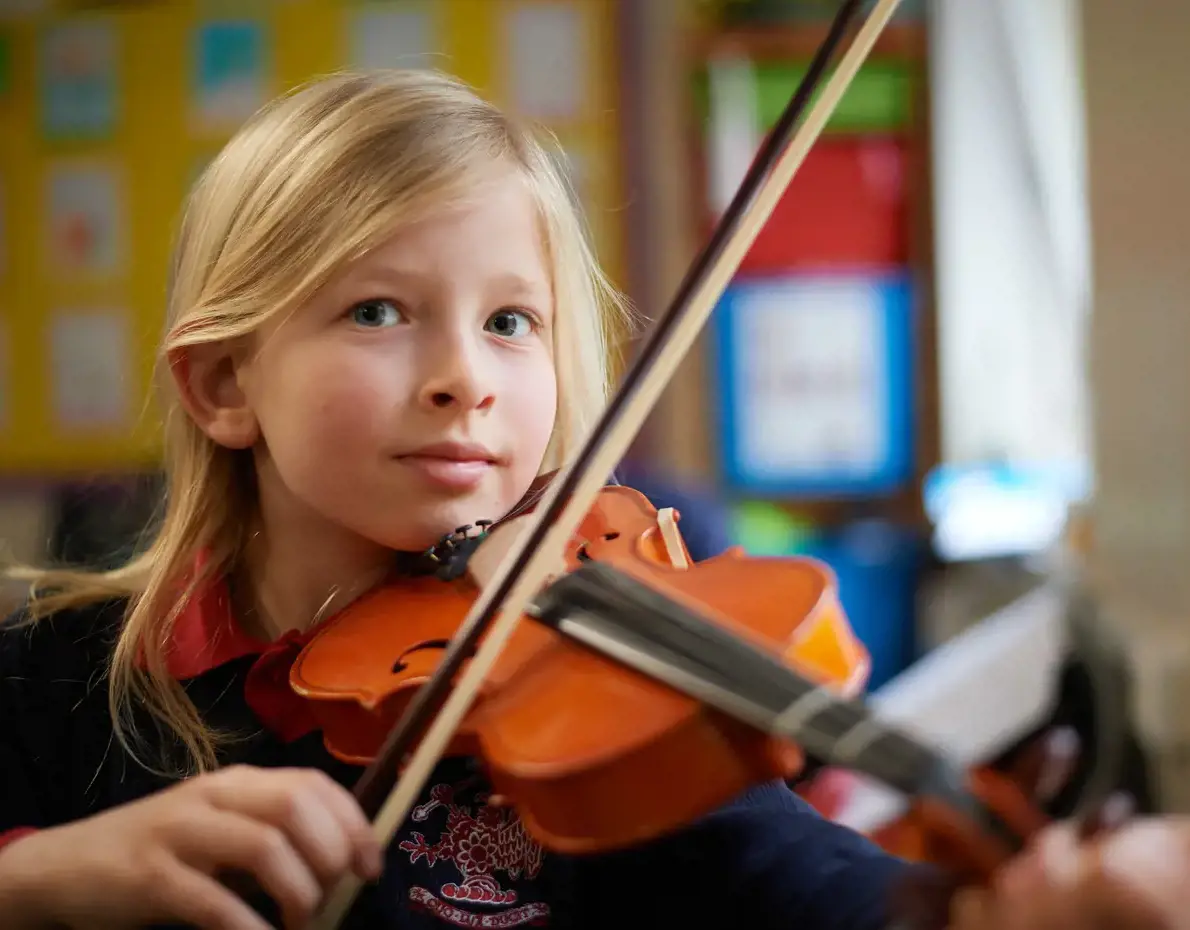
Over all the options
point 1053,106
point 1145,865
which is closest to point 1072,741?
point 1145,865

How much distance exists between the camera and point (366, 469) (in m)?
0.41

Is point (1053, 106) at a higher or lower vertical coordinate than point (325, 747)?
higher

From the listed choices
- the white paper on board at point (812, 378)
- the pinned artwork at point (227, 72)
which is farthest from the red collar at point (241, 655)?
the white paper on board at point (812, 378)

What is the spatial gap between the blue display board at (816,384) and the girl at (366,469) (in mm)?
797

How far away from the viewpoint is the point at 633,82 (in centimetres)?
124

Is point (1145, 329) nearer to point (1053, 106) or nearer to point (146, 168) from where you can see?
point (1053, 106)

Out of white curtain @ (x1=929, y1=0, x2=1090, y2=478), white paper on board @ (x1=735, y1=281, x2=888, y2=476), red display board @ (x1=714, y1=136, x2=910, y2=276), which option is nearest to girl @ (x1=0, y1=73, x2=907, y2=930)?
white paper on board @ (x1=735, y1=281, x2=888, y2=476)

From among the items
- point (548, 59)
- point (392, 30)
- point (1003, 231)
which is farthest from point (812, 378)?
point (392, 30)

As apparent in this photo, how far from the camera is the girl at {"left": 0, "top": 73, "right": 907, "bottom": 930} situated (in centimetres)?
40

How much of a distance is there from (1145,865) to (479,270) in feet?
0.88

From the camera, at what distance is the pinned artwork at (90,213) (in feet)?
2.37

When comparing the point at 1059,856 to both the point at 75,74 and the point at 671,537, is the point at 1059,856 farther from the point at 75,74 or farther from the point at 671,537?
the point at 75,74

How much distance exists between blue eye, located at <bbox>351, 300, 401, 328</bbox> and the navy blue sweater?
0.15 m

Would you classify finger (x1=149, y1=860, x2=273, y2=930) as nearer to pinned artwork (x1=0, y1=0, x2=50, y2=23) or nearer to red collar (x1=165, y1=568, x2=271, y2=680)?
red collar (x1=165, y1=568, x2=271, y2=680)
